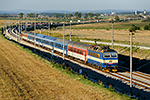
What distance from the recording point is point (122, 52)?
47.2m

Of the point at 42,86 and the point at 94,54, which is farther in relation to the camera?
the point at 94,54

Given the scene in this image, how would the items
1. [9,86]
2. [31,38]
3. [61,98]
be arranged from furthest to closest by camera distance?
[31,38] < [9,86] < [61,98]

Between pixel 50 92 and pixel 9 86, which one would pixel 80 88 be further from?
pixel 9 86

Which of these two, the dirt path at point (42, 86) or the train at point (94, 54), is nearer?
the dirt path at point (42, 86)

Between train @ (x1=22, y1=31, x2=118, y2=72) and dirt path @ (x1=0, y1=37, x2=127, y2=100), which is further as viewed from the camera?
train @ (x1=22, y1=31, x2=118, y2=72)

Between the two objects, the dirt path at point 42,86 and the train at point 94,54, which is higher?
the train at point 94,54

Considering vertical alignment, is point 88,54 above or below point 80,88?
above

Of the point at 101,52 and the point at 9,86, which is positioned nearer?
the point at 9,86

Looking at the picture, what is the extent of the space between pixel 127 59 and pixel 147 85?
14868 mm

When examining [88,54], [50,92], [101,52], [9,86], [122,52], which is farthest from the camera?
[122,52]

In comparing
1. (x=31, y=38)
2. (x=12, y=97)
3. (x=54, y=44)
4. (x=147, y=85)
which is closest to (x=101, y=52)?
(x=147, y=85)

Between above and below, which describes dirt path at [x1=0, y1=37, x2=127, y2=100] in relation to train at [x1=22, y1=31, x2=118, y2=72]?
below

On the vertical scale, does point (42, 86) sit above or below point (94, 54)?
below

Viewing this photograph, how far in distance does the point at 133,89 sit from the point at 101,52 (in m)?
8.45
